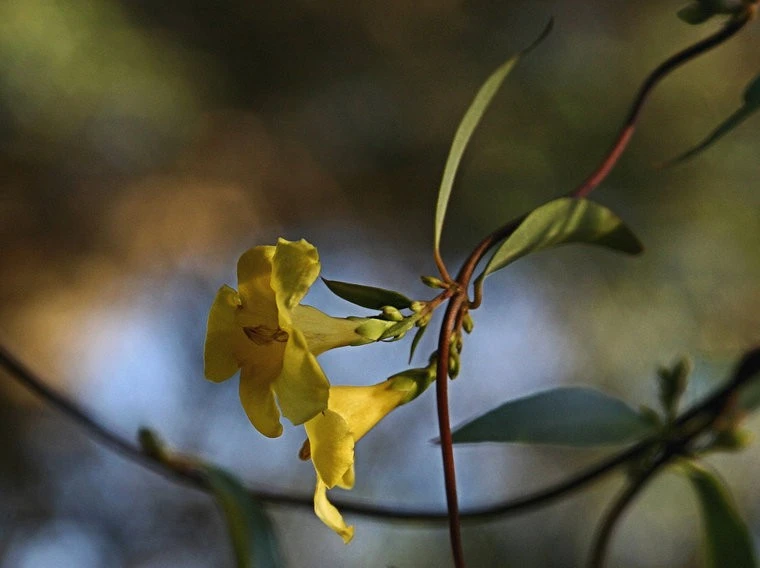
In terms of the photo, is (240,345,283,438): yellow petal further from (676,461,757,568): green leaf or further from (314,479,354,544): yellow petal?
(676,461,757,568): green leaf

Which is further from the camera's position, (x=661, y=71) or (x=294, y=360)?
(x=661, y=71)

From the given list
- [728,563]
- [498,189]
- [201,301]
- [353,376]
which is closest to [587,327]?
[498,189]

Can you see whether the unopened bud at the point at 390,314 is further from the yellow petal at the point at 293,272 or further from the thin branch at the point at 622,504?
the thin branch at the point at 622,504

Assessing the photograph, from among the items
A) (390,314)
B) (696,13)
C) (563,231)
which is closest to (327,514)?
(390,314)

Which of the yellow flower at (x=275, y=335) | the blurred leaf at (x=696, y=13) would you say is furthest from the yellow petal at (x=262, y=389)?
the blurred leaf at (x=696, y=13)

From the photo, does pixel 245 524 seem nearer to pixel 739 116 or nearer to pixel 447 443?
pixel 447 443

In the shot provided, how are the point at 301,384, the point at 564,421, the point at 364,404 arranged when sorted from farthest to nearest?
the point at 564,421 → the point at 364,404 → the point at 301,384

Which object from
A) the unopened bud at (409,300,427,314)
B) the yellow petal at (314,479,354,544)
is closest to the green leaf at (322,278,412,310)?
the unopened bud at (409,300,427,314)
